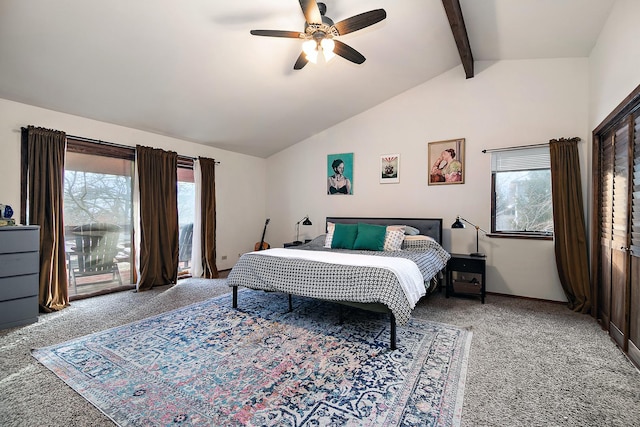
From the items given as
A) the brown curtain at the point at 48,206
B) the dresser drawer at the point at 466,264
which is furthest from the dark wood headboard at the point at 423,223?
the brown curtain at the point at 48,206

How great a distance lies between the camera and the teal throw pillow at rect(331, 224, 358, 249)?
4191mm

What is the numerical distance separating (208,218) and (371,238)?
2.91 meters

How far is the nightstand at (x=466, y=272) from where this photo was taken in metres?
3.77

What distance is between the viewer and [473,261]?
12.5ft

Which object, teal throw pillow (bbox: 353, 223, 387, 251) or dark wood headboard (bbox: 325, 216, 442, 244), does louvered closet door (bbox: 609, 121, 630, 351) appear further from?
teal throw pillow (bbox: 353, 223, 387, 251)

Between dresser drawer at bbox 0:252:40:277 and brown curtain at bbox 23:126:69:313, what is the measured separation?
1.12ft

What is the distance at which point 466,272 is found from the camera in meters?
3.94

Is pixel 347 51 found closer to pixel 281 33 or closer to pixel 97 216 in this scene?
pixel 281 33

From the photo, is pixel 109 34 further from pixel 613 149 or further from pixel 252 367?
pixel 613 149

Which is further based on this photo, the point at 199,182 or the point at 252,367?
the point at 199,182

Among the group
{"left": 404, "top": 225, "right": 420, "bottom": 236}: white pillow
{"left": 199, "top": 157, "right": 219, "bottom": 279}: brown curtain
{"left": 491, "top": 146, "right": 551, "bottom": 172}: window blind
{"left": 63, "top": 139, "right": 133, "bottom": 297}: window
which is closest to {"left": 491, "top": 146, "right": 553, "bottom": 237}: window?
{"left": 491, "top": 146, "right": 551, "bottom": 172}: window blind

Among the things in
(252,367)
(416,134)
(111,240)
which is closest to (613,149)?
(416,134)

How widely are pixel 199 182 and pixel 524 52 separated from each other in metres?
5.12

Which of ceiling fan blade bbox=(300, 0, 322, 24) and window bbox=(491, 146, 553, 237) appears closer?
ceiling fan blade bbox=(300, 0, 322, 24)
